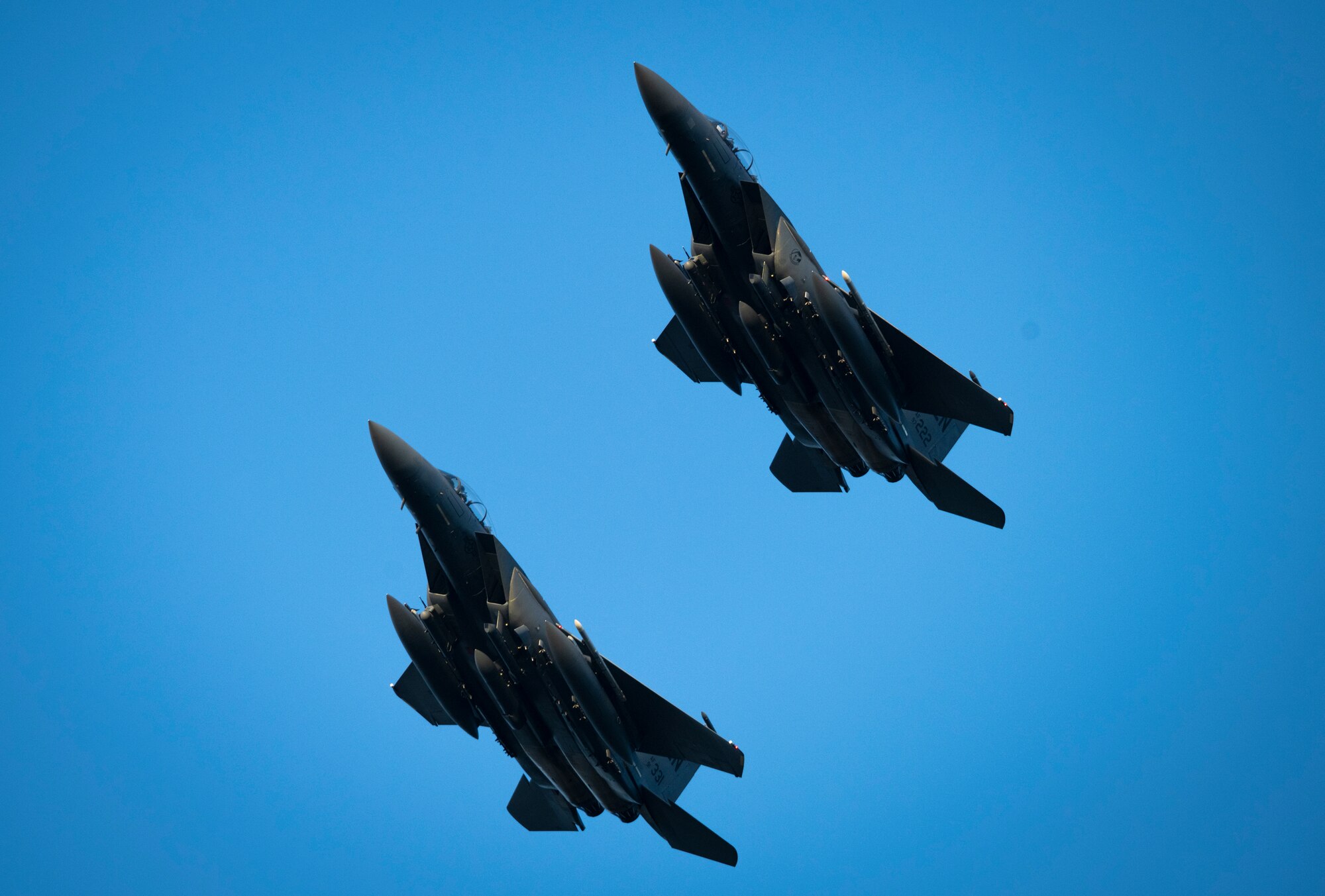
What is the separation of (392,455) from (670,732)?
8.83 metres

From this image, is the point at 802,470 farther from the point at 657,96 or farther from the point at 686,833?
the point at 657,96

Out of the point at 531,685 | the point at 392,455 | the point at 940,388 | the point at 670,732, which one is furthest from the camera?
the point at 940,388

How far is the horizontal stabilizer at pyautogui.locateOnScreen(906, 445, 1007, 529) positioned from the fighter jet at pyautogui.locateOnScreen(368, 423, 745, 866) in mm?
7879

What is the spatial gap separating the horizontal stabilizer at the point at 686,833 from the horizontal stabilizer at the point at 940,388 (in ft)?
36.4

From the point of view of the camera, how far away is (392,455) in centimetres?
2461

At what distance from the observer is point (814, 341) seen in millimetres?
26422

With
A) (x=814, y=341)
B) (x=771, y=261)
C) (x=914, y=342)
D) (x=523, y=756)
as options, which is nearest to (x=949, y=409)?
(x=914, y=342)

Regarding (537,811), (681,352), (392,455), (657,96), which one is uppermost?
(657,96)

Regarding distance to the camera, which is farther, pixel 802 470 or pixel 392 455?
pixel 802 470

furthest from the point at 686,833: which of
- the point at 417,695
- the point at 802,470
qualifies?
the point at 802,470

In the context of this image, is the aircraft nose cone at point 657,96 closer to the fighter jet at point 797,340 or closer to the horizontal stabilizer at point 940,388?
the fighter jet at point 797,340

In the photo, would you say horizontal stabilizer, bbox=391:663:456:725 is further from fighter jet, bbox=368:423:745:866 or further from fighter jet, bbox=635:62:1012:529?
fighter jet, bbox=635:62:1012:529

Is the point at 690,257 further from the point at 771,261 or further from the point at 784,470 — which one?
the point at 784,470

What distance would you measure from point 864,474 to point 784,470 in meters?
4.08
